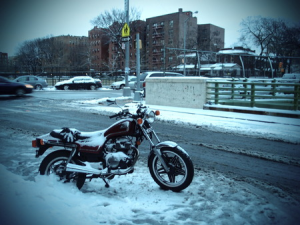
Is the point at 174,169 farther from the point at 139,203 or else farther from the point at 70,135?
the point at 70,135

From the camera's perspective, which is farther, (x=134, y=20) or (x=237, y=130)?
(x=134, y=20)

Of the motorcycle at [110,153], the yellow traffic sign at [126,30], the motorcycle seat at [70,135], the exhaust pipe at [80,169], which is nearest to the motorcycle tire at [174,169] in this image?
the motorcycle at [110,153]

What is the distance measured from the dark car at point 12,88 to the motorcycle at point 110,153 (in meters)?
17.4

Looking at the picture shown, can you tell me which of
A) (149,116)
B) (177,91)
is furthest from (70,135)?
(177,91)

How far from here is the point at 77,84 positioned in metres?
30.0

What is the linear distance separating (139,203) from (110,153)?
0.78 meters

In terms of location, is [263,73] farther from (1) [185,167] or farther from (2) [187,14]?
(2) [187,14]

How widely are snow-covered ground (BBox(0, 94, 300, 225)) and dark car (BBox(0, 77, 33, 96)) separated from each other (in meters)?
16.9

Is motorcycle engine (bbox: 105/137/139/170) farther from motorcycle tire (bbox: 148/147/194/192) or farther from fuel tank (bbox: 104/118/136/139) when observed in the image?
motorcycle tire (bbox: 148/147/194/192)

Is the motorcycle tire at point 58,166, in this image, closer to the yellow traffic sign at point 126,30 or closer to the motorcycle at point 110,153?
the motorcycle at point 110,153

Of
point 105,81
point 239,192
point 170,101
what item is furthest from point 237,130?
point 105,81

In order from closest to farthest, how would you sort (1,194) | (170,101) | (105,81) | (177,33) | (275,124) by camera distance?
(1,194) < (275,124) < (170,101) < (105,81) < (177,33)

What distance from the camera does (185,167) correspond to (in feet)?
12.1

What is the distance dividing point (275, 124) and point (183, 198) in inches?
285
